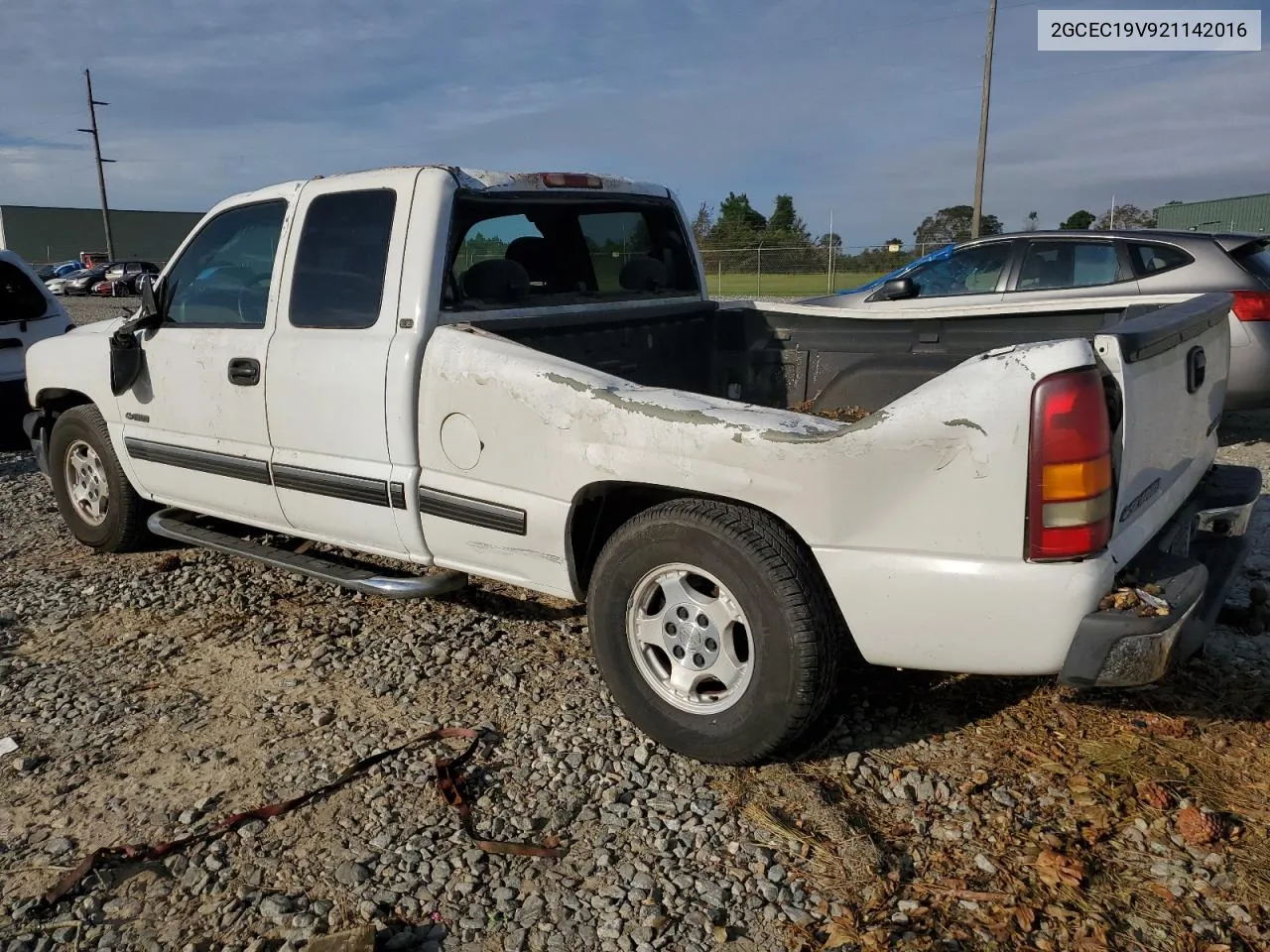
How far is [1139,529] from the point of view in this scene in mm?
2924

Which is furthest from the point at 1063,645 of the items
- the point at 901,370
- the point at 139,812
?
the point at 139,812

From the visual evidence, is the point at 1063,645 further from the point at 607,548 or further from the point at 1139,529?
the point at 607,548

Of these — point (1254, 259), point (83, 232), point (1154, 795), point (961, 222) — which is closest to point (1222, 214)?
point (961, 222)

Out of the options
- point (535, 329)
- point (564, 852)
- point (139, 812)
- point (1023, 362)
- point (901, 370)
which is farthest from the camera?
point (901, 370)

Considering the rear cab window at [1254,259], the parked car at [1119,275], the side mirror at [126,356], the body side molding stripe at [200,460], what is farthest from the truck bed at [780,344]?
the rear cab window at [1254,259]

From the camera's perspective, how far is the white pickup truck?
2.62m

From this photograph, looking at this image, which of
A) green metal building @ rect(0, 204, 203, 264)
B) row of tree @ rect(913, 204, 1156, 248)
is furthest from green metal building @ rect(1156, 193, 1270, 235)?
green metal building @ rect(0, 204, 203, 264)

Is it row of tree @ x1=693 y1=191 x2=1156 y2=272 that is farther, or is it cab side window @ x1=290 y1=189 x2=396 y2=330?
row of tree @ x1=693 y1=191 x2=1156 y2=272

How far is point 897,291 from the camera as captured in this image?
7508mm

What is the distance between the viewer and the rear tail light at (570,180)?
4277 mm

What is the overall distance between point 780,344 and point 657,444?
203 centimetres

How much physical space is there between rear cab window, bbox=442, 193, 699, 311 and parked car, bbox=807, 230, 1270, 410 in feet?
6.74

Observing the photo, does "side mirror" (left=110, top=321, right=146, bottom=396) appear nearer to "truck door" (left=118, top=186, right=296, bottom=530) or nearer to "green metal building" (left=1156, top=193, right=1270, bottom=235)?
"truck door" (left=118, top=186, right=296, bottom=530)

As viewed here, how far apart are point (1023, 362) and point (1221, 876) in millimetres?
1416
